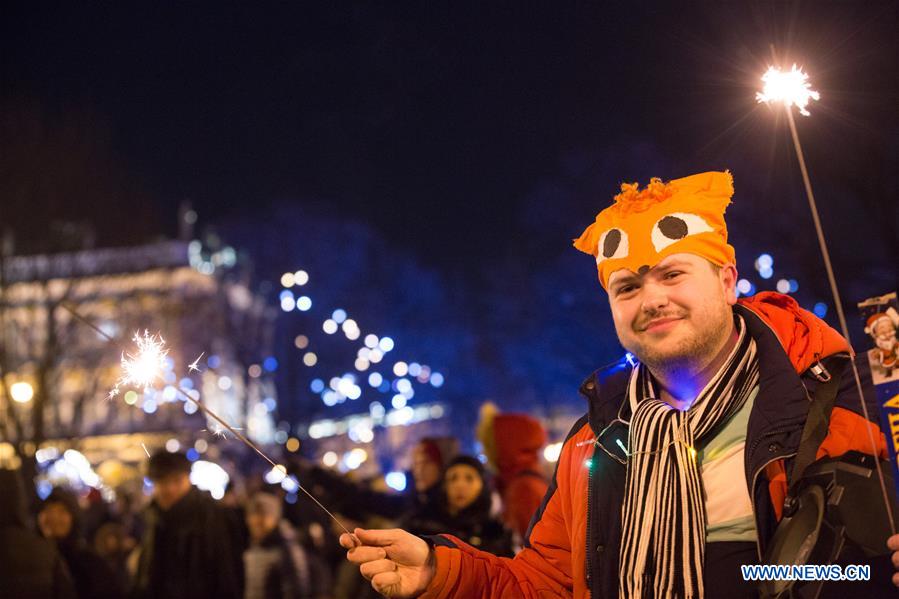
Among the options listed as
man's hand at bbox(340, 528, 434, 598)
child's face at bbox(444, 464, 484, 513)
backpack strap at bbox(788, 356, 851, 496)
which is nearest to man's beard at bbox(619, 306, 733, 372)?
backpack strap at bbox(788, 356, 851, 496)

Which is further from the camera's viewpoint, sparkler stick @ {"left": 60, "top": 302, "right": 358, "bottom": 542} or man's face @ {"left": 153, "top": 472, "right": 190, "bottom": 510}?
man's face @ {"left": 153, "top": 472, "right": 190, "bottom": 510}

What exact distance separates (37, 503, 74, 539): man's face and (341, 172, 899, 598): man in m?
5.36

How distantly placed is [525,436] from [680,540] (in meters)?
5.13

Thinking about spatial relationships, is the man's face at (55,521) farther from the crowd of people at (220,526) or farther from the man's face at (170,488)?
the man's face at (170,488)

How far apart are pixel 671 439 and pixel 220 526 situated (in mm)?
4645

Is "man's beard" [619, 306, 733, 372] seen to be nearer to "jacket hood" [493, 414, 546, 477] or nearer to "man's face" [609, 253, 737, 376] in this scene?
"man's face" [609, 253, 737, 376]

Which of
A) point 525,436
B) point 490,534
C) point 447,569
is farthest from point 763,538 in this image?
point 525,436

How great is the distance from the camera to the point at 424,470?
7.05m

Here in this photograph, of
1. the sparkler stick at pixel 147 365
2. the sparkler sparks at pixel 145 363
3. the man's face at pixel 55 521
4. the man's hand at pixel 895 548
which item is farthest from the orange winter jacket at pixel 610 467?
the man's face at pixel 55 521

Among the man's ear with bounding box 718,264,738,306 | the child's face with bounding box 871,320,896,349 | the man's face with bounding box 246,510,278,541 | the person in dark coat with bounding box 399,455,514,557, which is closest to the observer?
the child's face with bounding box 871,320,896,349

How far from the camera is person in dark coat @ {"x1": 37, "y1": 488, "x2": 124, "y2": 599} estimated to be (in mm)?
6773

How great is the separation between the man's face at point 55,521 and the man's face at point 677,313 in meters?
5.84

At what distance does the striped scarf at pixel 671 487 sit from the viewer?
99.7 inches

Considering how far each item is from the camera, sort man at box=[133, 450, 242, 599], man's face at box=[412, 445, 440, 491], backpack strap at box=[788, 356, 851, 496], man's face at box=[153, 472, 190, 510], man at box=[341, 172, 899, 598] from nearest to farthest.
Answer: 1. backpack strap at box=[788, 356, 851, 496]
2. man at box=[341, 172, 899, 598]
3. man at box=[133, 450, 242, 599]
4. man's face at box=[153, 472, 190, 510]
5. man's face at box=[412, 445, 440, 491]
